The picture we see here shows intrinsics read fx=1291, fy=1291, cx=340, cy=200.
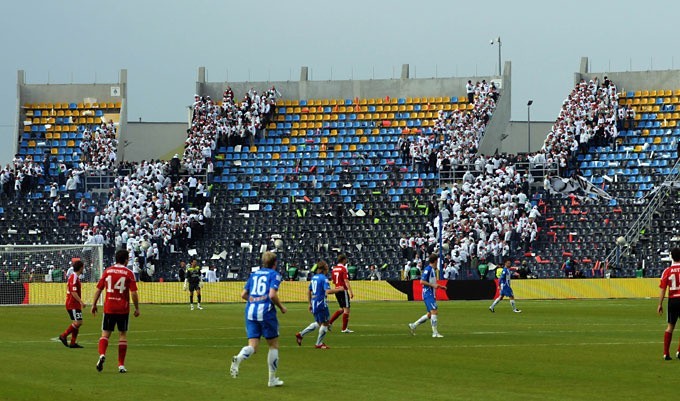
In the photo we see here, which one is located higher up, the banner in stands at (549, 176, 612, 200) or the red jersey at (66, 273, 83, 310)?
the banner in stands at (549, 176, 612, 200)

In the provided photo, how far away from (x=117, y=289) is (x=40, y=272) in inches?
1506

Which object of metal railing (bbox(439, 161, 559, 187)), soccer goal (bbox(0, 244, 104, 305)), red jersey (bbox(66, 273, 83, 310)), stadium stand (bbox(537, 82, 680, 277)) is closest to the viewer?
red jersey (bbox(66, 273, 83, 310))

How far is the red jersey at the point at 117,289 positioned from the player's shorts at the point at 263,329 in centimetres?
358

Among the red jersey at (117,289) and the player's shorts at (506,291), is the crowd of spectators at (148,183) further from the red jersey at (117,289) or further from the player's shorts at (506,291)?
the red jersey at (117,289)

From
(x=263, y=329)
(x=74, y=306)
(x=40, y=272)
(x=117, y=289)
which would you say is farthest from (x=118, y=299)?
(x=40, y=272)

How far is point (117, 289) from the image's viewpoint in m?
22.5

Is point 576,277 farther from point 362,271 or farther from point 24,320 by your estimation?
point 24,320

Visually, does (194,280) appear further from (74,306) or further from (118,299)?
(118,299)

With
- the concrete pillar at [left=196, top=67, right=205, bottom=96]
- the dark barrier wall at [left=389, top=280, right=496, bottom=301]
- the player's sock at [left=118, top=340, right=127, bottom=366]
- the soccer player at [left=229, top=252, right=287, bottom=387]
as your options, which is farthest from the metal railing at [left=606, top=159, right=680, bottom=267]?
the soccer player at [left=229, top=252, right=287, bottom=387]

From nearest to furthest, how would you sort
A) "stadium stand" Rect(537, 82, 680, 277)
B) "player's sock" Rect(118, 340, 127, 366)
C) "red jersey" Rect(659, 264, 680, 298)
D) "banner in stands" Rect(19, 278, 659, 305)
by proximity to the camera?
"player's sock" Rect(118, 340, 127, 366) → "red jersey" Rect(659, 264, 680, 298) → "banner in stands" Rect(19, 278, 659, 305) → "stadium stand" Rect(537, 82, 680, 277)

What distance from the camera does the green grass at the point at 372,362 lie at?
1898 centimetres

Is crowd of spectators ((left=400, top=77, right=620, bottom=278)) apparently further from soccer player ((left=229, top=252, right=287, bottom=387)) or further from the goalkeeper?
soccer player ((left=229, top=252, right=287, bottom=387))

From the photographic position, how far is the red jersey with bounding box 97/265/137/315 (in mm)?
22500

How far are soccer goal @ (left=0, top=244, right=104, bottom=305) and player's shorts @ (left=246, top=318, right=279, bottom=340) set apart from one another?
37763 millimetres
